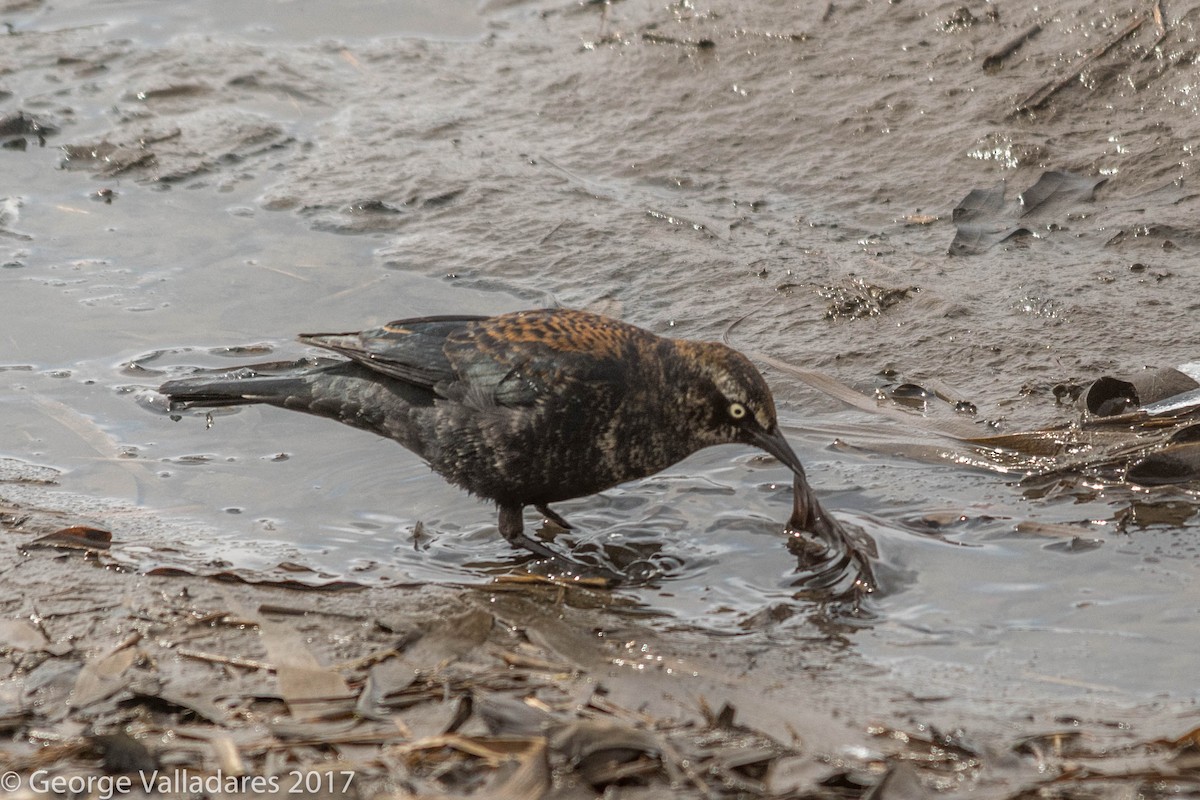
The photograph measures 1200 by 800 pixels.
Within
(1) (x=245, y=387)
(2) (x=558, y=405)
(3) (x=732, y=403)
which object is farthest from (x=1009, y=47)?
(1) (x=245, y=387)

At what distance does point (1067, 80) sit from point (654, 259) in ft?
11.4

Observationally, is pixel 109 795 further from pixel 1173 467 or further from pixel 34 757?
pixel 1173 467

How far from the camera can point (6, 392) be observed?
8.83 m

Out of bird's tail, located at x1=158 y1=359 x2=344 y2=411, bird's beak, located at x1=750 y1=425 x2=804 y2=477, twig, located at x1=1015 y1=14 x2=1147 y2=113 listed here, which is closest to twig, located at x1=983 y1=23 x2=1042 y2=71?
twig, located at x1=1015 y1=14 x2=1147 y2=113

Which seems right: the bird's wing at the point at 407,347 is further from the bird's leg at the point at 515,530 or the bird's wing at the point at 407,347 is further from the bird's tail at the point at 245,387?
the bird's leg at the point at 515,530

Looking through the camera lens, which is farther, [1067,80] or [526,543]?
[1067,80]

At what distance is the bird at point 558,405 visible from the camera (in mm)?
6844

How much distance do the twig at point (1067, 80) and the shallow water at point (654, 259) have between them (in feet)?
0.31

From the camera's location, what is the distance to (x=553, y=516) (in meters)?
7.53

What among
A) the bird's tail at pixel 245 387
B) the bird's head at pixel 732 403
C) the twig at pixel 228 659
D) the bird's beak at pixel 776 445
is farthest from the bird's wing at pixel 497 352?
the twig at pixel 228 659

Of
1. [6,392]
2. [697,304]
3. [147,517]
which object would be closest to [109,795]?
[147,517]

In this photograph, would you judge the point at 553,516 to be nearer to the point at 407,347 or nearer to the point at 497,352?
the point at 497,352

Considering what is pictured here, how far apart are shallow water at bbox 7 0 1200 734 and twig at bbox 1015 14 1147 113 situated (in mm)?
94

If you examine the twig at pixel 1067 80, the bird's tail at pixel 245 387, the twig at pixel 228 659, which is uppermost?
the twig at pixel 1067 80
